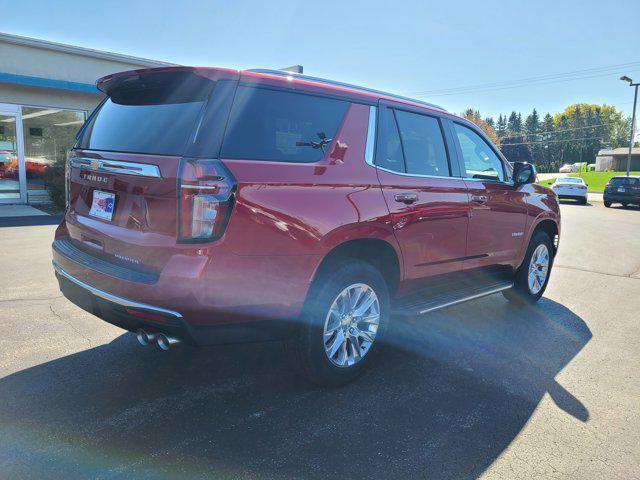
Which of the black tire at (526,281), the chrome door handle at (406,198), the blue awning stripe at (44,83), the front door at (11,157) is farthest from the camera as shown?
the front door at (11,157)

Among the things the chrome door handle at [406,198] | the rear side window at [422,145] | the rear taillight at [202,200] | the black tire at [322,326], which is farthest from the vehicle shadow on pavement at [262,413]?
the rear side window at [422,145]

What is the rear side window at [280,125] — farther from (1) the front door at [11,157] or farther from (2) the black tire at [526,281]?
(1) the front door at [11,157]

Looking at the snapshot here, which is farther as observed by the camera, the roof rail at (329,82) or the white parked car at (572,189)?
the white parked car at (572,189)

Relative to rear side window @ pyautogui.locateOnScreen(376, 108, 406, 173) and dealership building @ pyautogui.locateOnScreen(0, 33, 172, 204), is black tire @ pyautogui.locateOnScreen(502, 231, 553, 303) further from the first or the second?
dealership building @ pyautogui.locateOnScreen(0, 33, 172, 204)

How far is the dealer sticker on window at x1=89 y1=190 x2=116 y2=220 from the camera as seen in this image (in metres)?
2.96

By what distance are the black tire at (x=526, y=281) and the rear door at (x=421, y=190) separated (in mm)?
1516

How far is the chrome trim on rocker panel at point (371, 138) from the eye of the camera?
135 inches

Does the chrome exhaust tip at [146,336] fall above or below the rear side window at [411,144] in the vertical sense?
below

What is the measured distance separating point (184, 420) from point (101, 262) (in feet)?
3.49

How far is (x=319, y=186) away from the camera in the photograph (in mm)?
3002

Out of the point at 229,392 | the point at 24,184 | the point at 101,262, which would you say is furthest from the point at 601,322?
the point at 24,184

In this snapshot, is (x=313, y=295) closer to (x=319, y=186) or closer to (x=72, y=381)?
(x=319, y=186)

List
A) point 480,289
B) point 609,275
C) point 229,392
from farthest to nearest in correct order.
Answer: point 609,275, point 480,289, point 229,392

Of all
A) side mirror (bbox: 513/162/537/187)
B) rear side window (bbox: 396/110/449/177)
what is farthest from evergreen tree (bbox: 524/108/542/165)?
rear side window (bbox: 396/110/449/177)
